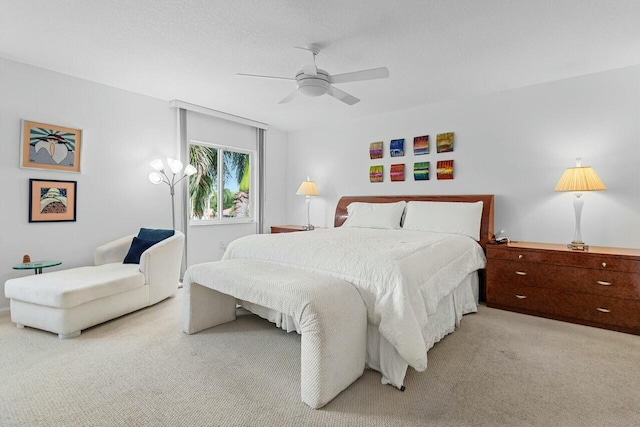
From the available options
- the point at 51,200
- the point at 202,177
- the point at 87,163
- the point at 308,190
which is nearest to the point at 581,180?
the point at 308,190

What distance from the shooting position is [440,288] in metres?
2.47

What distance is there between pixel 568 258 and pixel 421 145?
7.37ft

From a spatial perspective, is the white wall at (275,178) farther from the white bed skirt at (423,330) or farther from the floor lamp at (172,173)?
the white bed skirt at (423,330)

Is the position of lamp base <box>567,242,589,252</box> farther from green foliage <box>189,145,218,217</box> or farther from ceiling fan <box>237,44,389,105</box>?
green foliage <box>189,145,218,217</box>

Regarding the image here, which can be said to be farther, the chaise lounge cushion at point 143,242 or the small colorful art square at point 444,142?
the small colorful art square at point 444,142

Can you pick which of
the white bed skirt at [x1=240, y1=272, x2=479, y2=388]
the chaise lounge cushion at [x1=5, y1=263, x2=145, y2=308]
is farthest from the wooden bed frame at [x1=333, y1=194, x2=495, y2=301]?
the chaise lounge cushion at [x1=5, y1=263, x2=145, y2=308]

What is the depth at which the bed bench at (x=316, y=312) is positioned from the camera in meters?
1.75

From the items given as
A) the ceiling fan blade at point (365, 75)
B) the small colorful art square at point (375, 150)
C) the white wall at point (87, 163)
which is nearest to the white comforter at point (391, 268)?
the ceiling fan blade at point (365, 75)

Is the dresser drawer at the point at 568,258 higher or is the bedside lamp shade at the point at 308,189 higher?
the bedside lamp shade at the point at 308,189

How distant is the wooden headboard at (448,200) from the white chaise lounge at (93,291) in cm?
247

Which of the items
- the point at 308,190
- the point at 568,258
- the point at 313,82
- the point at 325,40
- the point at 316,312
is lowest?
the point at 316,312

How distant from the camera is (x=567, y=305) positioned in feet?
9.89

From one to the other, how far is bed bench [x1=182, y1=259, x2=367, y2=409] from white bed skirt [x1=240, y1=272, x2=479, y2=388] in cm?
13

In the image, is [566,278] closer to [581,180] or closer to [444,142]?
[581,180]
